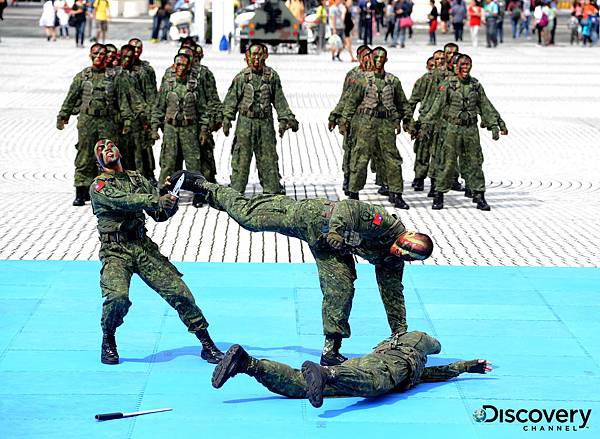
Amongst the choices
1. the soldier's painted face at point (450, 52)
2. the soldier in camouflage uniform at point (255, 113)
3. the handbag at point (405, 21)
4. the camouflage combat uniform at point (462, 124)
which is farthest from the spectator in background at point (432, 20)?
the soldier in camouflage uniform at point (255, 113)

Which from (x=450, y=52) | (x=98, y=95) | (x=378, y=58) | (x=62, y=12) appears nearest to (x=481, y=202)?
(x=450, y=52)

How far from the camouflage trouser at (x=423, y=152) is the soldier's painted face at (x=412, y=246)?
24.6 ft

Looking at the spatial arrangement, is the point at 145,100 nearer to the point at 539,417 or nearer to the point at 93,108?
the point at 93,108

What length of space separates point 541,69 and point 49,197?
2079cm

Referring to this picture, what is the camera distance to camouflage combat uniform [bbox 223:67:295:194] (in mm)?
14883

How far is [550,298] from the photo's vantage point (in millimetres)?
11203

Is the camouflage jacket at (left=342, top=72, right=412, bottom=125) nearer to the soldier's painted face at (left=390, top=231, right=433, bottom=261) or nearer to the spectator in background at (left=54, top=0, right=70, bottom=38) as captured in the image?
the soldier's painted face at (left=390, top=231, right=433, bottom=261)

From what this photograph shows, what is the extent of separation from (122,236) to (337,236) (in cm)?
167

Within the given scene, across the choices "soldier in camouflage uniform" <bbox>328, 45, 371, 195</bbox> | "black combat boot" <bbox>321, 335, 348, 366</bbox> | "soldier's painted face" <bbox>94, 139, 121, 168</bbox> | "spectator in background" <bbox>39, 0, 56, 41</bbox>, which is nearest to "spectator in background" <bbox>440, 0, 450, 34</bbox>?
"spectator in background" <bbox>39, 0, 56, 41</bbox>

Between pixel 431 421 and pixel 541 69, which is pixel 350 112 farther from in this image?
pixel 541 69

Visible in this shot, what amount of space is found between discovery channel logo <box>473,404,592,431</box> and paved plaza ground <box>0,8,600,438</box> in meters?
0.08

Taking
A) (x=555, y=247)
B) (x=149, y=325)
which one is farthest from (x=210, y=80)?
(x=149, y=325)

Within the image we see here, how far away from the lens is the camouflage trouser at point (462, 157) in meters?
15.1

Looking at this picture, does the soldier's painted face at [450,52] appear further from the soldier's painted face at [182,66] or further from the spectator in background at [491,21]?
the spectator in background at [491,21]
